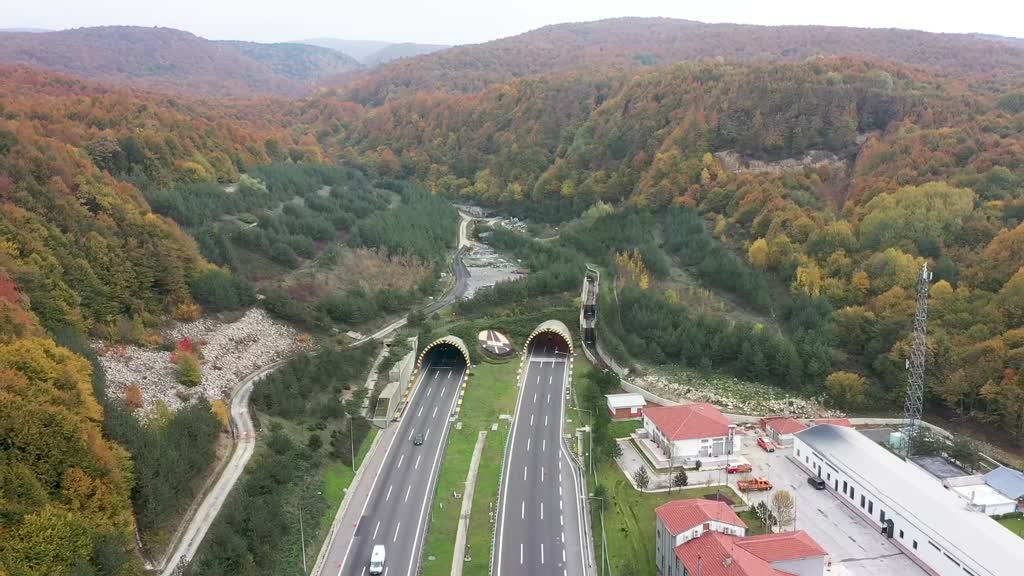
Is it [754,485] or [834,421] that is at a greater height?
[834,421]

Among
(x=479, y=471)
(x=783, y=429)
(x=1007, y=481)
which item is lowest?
(x=479, y=471)

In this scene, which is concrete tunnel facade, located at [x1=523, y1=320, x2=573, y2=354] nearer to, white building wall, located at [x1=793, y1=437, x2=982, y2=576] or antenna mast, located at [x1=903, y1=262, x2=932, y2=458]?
white building wall, located at [x1=793, y1=437, x2=982, y2=576]

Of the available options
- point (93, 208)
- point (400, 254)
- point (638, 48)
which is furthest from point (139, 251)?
point (638, 48)

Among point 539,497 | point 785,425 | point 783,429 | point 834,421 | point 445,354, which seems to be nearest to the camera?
point 539,497

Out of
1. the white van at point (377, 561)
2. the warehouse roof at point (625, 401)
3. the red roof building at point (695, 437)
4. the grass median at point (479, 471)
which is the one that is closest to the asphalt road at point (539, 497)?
the grass median at point (479, 471)

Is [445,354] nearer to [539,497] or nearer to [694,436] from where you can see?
[539,497]

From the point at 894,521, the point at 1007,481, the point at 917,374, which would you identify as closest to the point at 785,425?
the point at 917,374

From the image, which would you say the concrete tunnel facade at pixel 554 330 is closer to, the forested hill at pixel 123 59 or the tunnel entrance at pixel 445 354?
the tunnel entrance at pixel 445 354

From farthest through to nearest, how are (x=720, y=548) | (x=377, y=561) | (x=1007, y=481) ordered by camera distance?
(x=1007, y=481)
(x=377, y=561)
(x=720, y=548)
